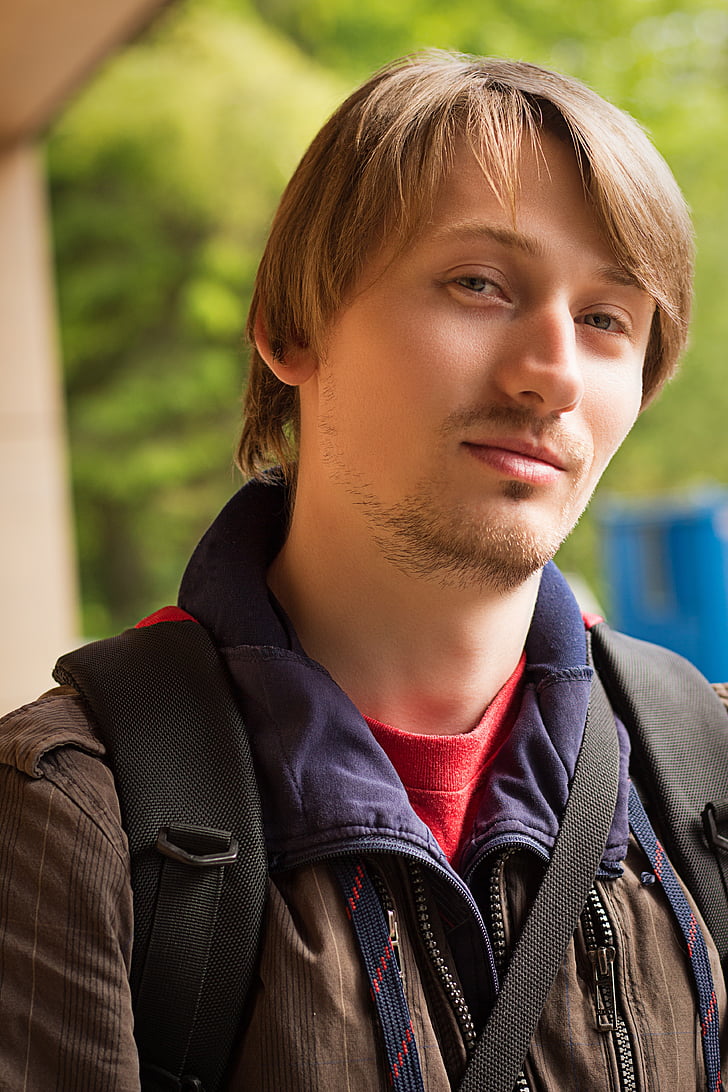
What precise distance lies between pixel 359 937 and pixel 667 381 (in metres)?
0.81

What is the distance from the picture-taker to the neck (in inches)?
53.7

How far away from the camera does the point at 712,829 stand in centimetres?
132

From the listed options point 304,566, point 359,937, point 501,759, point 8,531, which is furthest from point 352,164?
point 8,531

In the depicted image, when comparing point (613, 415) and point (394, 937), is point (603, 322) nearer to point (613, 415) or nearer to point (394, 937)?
point (613, 415)

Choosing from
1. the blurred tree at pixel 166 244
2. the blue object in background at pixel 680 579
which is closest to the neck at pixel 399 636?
the blue object in background at pixel 680 579

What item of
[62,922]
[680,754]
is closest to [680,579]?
[680,754]

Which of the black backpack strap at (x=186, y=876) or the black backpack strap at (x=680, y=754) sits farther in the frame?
the black backpack strap at (x=680, y=754)

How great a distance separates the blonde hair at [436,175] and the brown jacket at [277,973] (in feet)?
1.80

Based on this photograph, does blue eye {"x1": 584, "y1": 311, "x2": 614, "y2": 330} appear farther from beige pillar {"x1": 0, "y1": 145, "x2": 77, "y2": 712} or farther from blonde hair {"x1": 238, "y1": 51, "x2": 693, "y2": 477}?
beige pillar {"x1": 0, "y1": 145, "x2": 77, "y2": 712}

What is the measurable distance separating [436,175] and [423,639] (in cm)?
50

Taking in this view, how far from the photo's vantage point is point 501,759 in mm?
1332

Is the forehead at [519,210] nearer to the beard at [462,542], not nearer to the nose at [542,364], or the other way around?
the nose at [542,364]

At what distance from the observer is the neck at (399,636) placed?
4.47 ft

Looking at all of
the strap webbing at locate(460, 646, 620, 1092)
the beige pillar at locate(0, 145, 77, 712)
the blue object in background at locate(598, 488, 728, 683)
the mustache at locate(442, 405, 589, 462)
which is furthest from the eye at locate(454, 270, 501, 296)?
the beige pillar at locate(0, 145, 77, 712)
